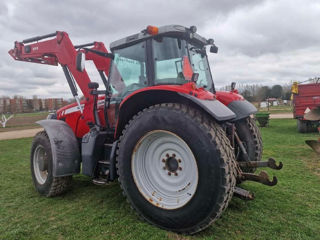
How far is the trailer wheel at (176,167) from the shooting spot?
2.34 metres

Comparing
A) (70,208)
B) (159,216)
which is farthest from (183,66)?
(70,208)

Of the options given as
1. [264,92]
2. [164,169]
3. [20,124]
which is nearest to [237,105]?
[164,169]

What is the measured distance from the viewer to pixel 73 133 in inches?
154

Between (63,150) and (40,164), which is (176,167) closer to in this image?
(63,150)

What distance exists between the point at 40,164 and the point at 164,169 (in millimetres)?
2446

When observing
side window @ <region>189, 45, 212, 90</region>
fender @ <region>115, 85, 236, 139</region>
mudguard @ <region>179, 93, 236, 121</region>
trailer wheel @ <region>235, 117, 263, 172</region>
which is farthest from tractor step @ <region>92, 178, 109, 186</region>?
trailer wheel @ <region>235, 117, 263, 172</region>

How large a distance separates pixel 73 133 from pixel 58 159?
0.53m

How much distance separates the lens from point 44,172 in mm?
4172

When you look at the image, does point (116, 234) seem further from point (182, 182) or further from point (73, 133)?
point (73, 133)

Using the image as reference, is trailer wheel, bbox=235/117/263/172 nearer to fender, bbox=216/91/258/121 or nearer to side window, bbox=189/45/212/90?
fender, bbox=216/91/258/121

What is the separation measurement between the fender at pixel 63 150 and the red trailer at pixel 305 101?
411 inches

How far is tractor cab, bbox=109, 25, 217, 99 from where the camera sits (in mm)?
3100

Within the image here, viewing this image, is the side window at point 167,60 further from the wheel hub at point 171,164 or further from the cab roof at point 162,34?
the wheel hub at point 171,164

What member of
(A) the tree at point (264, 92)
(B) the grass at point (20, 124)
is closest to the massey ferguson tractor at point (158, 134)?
(B) the grass at point (20, 124)
